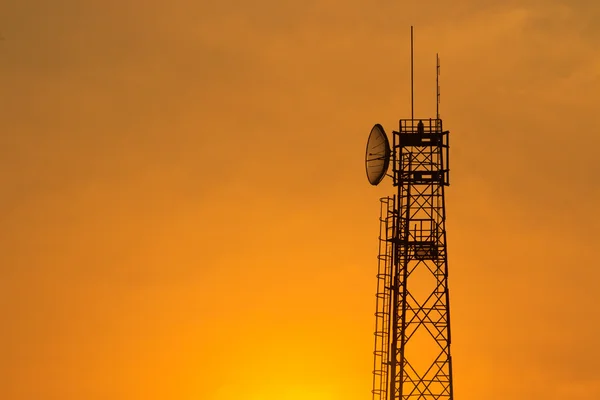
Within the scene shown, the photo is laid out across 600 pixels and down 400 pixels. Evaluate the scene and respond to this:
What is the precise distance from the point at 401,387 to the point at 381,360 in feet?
10.1

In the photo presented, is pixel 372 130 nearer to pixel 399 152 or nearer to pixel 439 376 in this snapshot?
pixel 399 152

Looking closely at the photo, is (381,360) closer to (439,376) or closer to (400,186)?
(439,376)

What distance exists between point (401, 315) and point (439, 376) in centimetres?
392

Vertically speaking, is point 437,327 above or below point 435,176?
below

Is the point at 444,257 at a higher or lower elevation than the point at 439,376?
higher

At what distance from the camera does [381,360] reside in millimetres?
85688

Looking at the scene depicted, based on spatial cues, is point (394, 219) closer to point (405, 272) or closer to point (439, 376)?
point (405, 272)

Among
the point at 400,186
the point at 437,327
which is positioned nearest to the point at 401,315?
the point at 437,327

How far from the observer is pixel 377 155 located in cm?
8575

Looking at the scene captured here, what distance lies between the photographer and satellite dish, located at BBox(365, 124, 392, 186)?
8494 cm

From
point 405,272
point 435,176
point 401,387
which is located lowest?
point 401,387

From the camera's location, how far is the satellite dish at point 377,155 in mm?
84938

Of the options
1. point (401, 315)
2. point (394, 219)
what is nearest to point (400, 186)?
point (394, 219)

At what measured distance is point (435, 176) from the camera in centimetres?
8538
